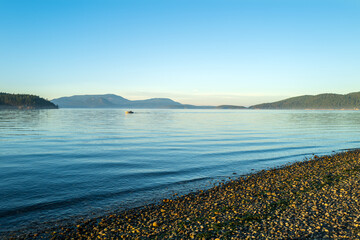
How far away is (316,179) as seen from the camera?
15.0 metres

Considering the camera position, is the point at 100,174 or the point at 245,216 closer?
the point at 245,216

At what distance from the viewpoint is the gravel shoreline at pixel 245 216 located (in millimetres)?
8188

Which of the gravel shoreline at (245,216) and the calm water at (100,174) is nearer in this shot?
the gravel shoreline at (245,216)

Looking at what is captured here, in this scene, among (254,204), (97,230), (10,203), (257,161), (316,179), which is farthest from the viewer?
(257,161)

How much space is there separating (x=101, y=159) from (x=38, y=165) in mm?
5497

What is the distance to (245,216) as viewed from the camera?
9578mm

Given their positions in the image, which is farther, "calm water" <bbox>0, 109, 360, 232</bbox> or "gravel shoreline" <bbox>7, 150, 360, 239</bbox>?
"calm water" <bbox>0, 109, 360, 232</bbox>

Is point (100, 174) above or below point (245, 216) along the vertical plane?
below

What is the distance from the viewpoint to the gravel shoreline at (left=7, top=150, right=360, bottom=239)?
819 cm

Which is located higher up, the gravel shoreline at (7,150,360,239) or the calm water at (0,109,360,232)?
the gravel shoreline at (7,150,360,239)

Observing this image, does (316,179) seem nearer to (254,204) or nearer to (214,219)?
(254,204)

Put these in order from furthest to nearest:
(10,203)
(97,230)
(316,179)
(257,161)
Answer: (257,161) → (316,179) → (10,203) → (97,230)

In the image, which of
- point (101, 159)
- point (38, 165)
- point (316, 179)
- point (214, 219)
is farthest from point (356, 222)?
point (38, 165)

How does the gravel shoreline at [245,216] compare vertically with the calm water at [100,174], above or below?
above
